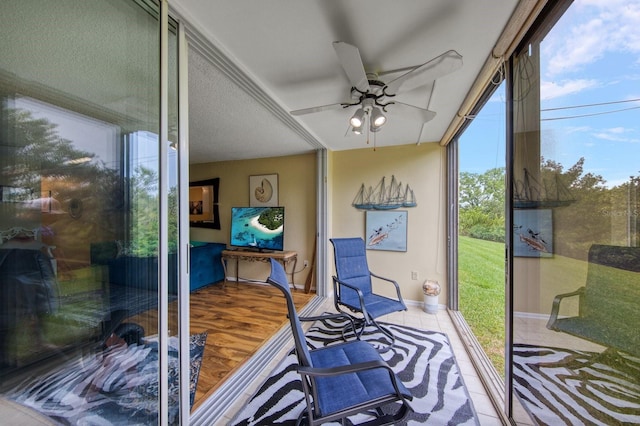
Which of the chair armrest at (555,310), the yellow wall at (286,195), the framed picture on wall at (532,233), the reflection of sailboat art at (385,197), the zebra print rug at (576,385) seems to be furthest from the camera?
the yellow wall at (286,195)

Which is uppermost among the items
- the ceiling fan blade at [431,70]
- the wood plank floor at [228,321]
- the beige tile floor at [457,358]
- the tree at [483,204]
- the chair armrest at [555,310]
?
the ceiling fan blade at [431,70]

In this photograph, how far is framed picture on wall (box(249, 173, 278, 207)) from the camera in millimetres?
4152

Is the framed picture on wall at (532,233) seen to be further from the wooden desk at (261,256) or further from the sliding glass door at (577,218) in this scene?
the wooden desk at (261,256)

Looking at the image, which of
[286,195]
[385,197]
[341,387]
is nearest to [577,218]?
[341,387]

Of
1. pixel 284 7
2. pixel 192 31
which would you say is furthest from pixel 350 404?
pixel 192 31

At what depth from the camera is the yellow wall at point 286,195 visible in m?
3.98

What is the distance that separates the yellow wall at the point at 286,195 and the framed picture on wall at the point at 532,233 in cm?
290

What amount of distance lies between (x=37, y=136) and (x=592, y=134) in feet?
6.52

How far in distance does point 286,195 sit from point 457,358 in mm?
3163

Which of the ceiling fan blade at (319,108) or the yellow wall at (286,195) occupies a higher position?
the ceiling fan blade at (319,108)

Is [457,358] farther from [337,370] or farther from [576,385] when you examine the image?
[337,370]

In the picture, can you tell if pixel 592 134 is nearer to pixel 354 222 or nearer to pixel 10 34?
pixel 10 34

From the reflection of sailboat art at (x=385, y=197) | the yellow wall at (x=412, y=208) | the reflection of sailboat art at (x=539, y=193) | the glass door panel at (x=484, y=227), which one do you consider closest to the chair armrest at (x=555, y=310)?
the reflection of sailboat art at (x=539, y=193)

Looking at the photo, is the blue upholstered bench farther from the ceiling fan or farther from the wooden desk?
the ceiling fan
